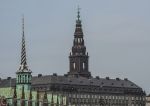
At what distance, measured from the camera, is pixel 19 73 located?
16500cm

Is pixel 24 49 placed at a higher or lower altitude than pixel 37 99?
higher

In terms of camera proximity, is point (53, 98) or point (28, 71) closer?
point (53, 98)

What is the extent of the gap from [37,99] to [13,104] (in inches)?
568

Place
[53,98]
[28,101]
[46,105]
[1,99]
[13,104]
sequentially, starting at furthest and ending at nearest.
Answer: [53,98] → [46,105] → [28,101] → [13,104] → [1,99]

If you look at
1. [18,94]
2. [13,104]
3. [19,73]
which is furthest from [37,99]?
[19,73]

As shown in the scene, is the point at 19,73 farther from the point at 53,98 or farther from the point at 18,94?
the point at 18,94

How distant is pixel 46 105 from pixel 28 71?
72.5 feet

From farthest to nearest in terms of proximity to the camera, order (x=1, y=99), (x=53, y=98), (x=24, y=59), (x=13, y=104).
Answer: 1. (x=24, y=59)
2. (x=53, y=98)
3. (x=13, y=104)
4. (x=1, y=99)

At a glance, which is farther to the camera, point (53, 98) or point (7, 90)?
point (53, 98)

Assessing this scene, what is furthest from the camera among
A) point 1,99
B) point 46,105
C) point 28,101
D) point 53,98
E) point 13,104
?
point 53,98

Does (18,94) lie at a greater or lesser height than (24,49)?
lesser

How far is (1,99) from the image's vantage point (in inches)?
4220

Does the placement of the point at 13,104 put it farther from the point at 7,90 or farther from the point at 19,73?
the point at 19,73

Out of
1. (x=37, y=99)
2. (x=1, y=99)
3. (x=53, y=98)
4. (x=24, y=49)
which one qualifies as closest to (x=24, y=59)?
(x=24, y=49)
